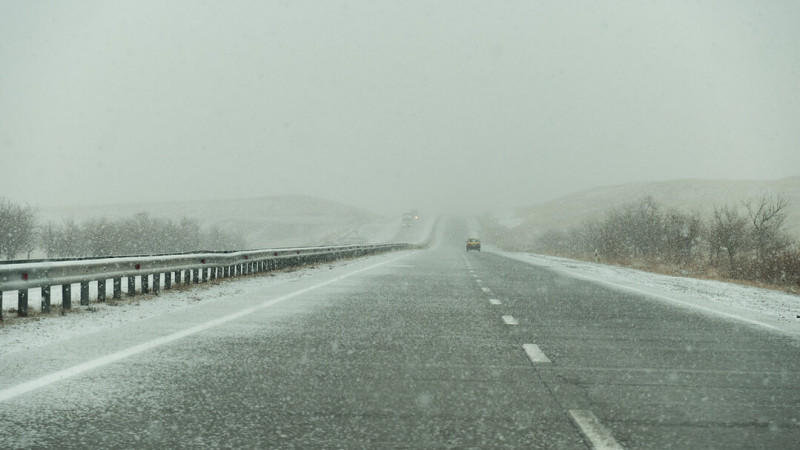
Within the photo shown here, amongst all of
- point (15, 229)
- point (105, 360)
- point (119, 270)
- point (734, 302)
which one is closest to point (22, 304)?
point (119, 270)

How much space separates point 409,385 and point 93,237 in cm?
7499

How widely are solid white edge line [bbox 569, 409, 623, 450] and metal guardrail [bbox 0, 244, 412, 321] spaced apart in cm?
836

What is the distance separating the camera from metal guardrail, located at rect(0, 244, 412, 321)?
11.5 m

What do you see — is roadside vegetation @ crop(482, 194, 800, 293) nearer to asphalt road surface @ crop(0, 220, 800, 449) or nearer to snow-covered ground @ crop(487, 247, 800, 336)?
snow-covered ground @ crop(487, 247, 800, 336)

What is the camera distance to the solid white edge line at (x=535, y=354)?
7.98 metres

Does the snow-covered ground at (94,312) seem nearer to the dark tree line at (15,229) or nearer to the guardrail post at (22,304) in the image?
the guardrail post at (22,304)

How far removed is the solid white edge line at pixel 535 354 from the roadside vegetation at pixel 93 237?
1524 inches

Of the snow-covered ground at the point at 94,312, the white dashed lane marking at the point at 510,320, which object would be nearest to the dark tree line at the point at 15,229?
the snow-covered ground at the point at 94,312

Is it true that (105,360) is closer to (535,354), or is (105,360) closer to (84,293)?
(535,354)

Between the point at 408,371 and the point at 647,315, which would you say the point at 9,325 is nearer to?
the point at 408,371

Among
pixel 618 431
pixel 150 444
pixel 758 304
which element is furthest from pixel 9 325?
pixel 758 304

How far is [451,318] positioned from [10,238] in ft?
169

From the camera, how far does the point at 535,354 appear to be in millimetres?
8391

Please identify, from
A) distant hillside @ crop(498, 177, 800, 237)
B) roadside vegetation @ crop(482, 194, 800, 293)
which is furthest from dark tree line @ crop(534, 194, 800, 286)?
distant hillside @ crop(498, 177, 800, 237)
